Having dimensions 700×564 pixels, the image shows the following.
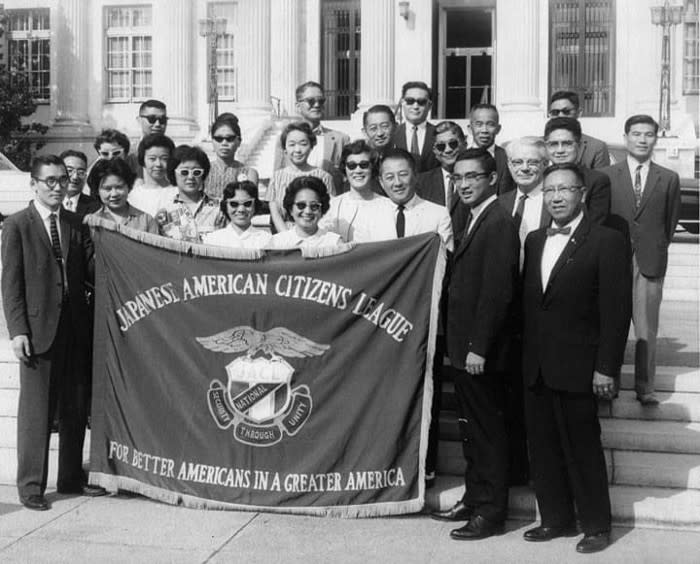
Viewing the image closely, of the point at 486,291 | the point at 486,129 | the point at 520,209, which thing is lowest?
the point at 486,291

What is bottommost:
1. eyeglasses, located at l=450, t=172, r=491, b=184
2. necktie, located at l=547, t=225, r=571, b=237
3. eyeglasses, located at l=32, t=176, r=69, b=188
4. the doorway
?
necktie, located at l=547, t=225, r=571, b=237

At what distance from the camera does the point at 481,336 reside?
5895mm

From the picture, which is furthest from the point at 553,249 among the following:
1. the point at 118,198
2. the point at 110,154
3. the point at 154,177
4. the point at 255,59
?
the point at 255,59

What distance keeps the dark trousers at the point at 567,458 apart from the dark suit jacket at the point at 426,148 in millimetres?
3083

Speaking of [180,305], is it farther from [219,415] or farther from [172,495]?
[172,495]

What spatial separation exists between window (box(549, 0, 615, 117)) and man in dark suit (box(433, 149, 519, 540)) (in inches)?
950

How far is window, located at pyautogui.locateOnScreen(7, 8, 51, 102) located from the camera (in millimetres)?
33875

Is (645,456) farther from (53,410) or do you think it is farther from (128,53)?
(128,53)

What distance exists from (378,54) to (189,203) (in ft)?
69.2

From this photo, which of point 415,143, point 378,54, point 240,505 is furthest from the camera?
point 378,54

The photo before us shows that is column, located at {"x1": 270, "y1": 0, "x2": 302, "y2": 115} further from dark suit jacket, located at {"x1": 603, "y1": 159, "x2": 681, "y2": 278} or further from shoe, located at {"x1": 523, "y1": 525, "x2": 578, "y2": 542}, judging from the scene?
shoe, located at {"x1": 523, "y1": 525, "x2": 578, "y2": 542}

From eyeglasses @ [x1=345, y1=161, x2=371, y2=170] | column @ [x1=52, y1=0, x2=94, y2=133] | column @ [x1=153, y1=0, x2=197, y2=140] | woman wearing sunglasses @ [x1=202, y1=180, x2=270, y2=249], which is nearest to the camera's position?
woman wearing sunglasses @ [x1=202, y1=180, x2=270, y2=249]

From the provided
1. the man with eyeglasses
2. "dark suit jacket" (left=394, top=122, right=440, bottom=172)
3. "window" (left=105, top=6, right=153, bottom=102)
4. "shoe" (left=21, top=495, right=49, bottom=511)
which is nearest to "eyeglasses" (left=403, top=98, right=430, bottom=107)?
"dark suit jacket" (left=394, top=122, right=440, bottom=172)

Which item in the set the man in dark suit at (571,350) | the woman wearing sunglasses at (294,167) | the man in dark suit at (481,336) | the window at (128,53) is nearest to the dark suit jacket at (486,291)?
the man in dark suit at (481,336)
